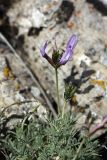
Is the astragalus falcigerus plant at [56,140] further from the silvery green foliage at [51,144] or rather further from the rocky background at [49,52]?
the rocky background at [49,52]

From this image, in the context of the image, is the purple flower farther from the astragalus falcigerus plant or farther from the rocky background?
the rocky background

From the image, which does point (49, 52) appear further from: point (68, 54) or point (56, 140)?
point (56, 140)

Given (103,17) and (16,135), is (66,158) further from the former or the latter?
(103,17)

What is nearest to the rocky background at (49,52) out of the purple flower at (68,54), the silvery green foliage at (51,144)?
the silvery green foliage at (51,144)

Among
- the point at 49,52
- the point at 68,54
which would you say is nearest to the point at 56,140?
the point at 68,54

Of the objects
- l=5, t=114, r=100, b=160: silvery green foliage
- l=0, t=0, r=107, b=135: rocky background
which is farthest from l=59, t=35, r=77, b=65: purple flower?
l=0, t=0, r=107, b=135: rocky background

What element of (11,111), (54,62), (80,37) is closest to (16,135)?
(11,111)
